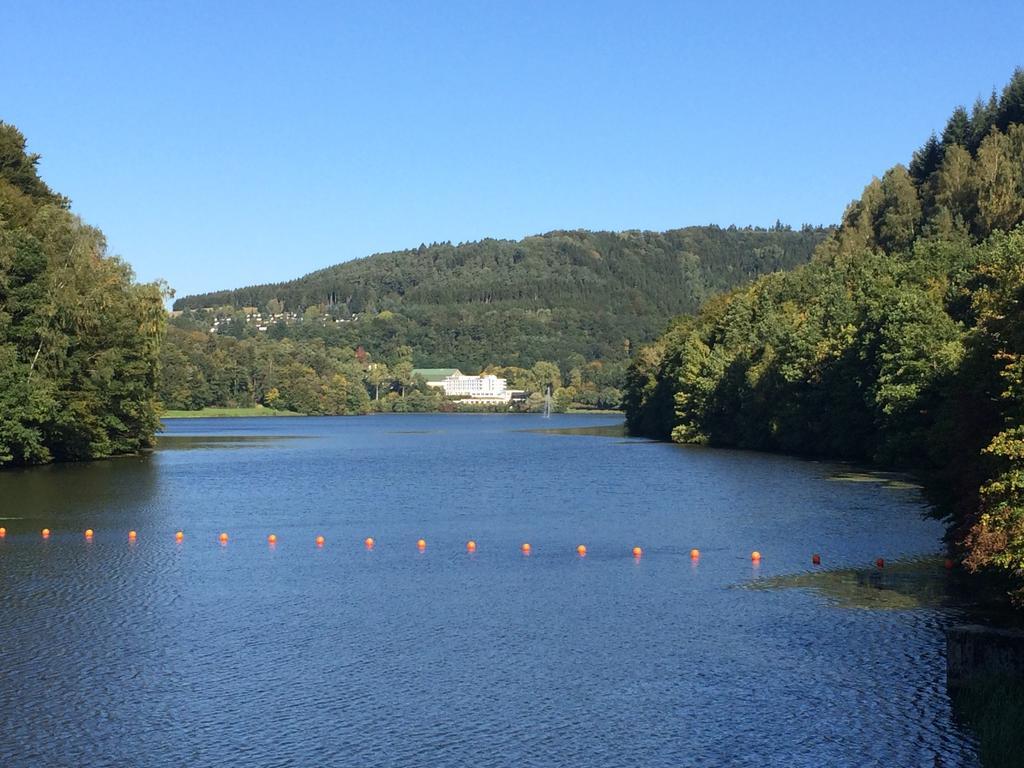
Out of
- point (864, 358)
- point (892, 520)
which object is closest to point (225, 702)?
point (892, 520)

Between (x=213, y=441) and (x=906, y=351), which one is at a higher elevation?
(x=906, y=351)

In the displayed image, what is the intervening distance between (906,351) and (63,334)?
5858cm

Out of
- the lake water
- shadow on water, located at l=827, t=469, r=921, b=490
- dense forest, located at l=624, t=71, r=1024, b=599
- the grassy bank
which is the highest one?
dense forest, located at l=624, t=71, r=1024, b=599

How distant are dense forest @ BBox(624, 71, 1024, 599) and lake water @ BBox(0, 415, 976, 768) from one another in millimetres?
4893

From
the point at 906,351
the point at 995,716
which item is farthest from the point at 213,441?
the point at 995,716

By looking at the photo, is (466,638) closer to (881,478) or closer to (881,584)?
(881,584)

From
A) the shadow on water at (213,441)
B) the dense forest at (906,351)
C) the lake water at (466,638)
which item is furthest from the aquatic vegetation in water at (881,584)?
the shadow on water at (213,441)

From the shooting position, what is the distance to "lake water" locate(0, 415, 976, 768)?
23094mm

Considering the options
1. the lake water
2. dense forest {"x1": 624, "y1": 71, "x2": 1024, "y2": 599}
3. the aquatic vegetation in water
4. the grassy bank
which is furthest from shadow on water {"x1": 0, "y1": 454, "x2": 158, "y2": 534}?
the grassy bank

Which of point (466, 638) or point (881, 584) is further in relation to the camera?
point (881, 584)

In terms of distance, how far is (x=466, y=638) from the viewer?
31.5 metres

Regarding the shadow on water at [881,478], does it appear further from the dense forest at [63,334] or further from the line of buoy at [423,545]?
the dense forest at [63,334]

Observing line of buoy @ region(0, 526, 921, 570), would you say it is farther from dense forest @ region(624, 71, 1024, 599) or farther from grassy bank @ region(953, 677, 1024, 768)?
grassy bank @ region(953, 677, 1024, 768)

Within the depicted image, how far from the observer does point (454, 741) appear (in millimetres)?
23094
